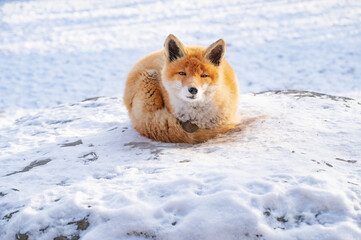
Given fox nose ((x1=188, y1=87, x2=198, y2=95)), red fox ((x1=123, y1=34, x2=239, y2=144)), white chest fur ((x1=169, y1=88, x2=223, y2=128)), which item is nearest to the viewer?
fox nose ((x1=188, y1=87, x2=198, y2=95))

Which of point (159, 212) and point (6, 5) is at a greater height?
point (6, 5)

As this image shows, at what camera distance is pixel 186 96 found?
12.5 ft

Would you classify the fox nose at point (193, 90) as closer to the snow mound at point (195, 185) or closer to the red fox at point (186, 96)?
the red fox at point (186, 96)

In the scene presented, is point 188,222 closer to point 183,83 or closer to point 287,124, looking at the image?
point 183,83

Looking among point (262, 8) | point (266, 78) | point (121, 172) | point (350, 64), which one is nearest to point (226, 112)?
point (121, 172)

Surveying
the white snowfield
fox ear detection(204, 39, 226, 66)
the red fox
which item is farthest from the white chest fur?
fox ear detection(204, 39, 226, 66)

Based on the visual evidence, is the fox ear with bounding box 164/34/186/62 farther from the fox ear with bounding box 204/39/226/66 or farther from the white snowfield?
the white snowfield

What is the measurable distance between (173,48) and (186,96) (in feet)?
2.18

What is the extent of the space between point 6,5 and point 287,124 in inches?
684

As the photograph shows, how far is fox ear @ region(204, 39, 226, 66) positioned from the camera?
4.04 meters

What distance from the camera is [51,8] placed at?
17078mm

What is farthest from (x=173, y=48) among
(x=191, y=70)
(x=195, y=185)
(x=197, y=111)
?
(x=195, y=185)

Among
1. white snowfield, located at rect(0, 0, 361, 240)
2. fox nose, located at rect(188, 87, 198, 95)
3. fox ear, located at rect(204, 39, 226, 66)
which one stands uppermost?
fox ear, located at rect(204, 39, 226, 66)

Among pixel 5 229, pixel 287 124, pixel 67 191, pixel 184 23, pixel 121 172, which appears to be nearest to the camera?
pixel 5 229
